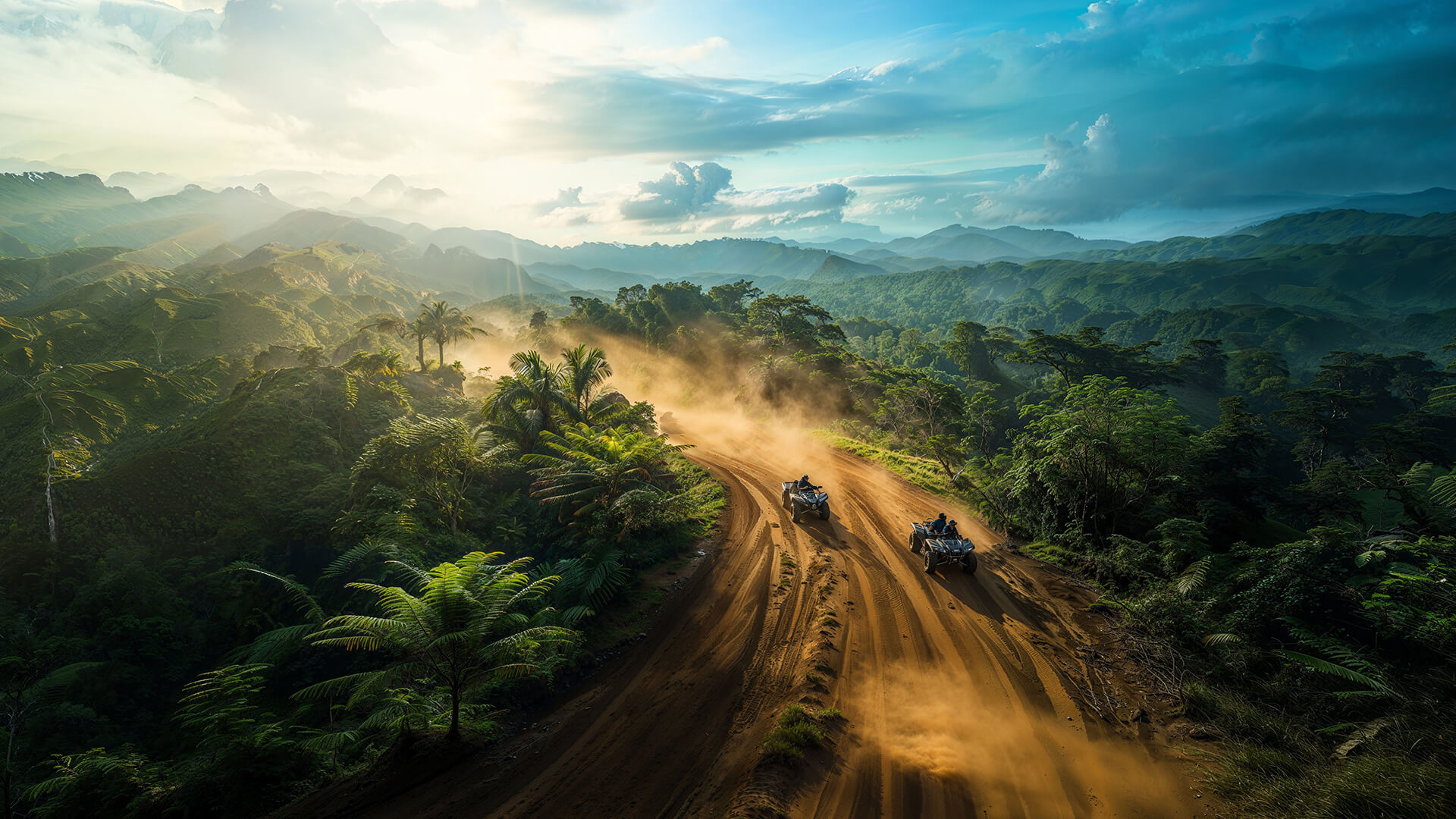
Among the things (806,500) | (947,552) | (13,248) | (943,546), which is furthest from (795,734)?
(13,248)

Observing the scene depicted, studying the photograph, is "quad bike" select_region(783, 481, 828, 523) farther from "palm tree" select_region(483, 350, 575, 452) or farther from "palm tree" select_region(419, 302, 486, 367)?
"palm tree" select_region(419, 302, 486, 367)

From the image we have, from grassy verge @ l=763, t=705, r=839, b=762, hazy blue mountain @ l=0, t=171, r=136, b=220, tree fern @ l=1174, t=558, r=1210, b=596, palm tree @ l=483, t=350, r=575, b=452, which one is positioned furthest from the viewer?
hazy blue mountain @ l=0, t=171, r=136, b=220

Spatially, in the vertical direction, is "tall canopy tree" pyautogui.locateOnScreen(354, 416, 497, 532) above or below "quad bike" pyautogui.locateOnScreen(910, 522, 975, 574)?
above

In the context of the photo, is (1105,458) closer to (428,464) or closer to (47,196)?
(428,464)

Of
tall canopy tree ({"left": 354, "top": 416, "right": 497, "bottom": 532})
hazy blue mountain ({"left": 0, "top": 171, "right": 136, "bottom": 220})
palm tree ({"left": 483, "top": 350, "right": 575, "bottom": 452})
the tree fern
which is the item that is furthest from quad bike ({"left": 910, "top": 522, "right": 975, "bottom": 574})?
hazy blue mountain ({"left": 0, "top": 171, "right": 136, "bottom": 220})

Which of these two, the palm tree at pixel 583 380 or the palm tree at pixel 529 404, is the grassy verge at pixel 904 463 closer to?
the palm tree at pixel 583 380

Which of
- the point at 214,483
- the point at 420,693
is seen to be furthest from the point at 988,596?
the point at 214,483

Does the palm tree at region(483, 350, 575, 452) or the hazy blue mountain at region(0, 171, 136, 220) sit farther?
the hazy blue mountain at region(0, 171, 136, 220)


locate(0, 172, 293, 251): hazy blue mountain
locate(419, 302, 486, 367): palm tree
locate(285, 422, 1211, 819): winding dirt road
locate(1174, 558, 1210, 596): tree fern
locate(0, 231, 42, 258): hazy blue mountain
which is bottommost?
locate(285, 422, 1211, 819): winding dirt road
